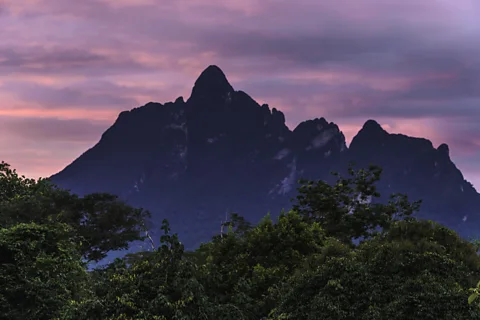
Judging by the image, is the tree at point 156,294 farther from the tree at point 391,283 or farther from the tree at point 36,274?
the tree at point 36,274

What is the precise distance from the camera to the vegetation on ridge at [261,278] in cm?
1456

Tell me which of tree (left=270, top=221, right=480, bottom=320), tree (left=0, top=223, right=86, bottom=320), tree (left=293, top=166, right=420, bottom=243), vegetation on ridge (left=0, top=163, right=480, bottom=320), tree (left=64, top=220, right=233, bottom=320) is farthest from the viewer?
tree (left=293, top=166, right=420, bottom=243)

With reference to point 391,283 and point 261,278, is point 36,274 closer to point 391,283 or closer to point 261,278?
point 261,278

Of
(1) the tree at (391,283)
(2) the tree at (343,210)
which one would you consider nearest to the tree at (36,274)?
(1) the tree at (391,283)

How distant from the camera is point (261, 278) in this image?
2028 cm

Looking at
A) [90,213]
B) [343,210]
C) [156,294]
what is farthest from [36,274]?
[90,213]

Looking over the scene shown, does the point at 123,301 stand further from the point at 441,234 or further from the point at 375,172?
the point at 375,172

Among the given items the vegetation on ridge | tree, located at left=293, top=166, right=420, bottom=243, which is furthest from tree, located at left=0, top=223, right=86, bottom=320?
tree, located at left=293, top=166, right=420, bottom=243

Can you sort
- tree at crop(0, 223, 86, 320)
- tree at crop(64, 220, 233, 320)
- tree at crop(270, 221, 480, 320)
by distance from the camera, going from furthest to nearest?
tree at crop(0, 223, 86, 320) < tree at crop(64, 220, 233, 320) < tree at crop(270, 221, 480, 320)

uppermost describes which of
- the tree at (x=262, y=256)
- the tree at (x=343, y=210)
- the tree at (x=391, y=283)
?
the tree at (x=343, y=210)

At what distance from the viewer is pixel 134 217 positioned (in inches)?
1948

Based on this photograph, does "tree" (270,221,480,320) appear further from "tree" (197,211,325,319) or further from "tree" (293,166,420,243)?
"tree" (293,166,420,243)

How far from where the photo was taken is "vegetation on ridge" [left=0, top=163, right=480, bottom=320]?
1456 centimetres

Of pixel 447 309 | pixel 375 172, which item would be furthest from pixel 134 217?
pixel 447 309
